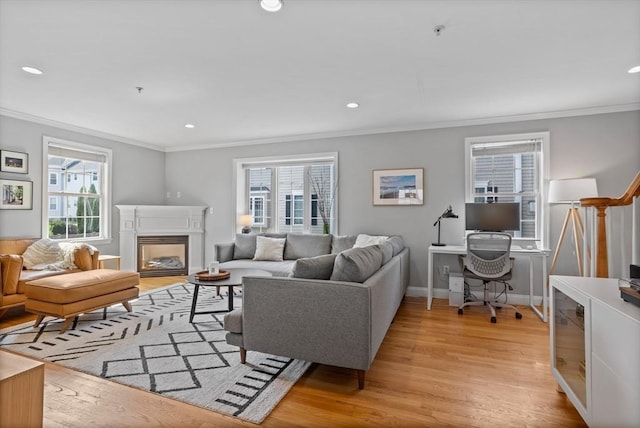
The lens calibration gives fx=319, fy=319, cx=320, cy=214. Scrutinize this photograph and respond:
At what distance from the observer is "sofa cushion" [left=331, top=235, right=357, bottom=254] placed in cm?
462

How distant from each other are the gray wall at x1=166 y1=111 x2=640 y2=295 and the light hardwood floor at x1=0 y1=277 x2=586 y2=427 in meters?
1.92

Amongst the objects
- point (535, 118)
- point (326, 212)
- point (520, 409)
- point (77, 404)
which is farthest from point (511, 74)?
point (77, 404)

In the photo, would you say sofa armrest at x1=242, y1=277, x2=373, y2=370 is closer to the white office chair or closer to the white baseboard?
the white office chair

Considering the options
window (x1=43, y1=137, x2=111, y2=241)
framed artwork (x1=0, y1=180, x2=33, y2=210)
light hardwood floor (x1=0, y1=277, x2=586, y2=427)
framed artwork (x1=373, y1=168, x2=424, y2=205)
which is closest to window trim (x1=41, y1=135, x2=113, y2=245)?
window (x1=43, y1=137, x2=111, y2=241)

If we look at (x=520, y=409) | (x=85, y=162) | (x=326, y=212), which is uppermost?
(x=85, y=162)

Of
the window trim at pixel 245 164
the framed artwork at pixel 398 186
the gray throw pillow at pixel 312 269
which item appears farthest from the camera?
the window trim at pixel 245 164

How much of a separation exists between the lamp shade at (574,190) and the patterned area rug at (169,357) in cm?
336

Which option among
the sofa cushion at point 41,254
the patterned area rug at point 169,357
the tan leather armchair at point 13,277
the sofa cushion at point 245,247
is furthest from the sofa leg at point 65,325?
the sofa cushion at point 245,247

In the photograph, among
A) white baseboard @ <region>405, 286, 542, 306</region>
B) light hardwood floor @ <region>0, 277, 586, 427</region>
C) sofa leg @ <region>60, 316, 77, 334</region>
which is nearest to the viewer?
light hardwood floor @ <region>0, 277, 586, 427</region>

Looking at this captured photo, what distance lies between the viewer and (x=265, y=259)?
15.8ft

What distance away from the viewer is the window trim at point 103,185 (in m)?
4.40

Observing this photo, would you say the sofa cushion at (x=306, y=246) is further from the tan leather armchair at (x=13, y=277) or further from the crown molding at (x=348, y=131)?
the tan leather armchair at (x=13, y=277)

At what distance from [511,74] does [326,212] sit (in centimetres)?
311

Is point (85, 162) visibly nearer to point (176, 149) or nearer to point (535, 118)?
point (176, 149)
